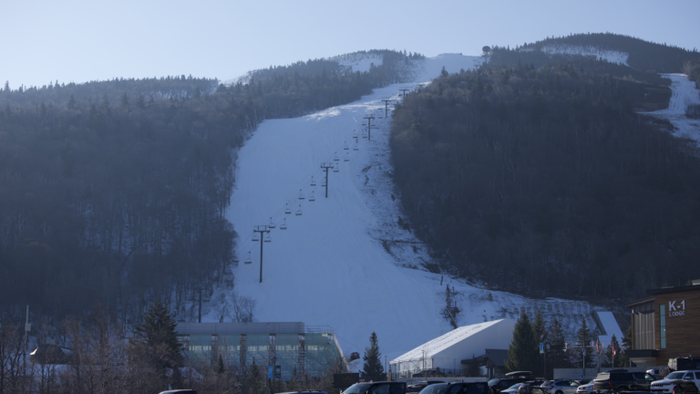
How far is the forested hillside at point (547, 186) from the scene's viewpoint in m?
78.3

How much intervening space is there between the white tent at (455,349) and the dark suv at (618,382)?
20461 mm

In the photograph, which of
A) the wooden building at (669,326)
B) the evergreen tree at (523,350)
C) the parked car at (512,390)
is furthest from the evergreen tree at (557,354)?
the parked car at (512,390)

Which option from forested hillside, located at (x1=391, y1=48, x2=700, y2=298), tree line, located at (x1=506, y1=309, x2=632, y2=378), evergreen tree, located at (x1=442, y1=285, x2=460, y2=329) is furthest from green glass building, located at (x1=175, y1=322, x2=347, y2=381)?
forested hillside, located at (x1=391, y1=48, x2=700, y2=298)

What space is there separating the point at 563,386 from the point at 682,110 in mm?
121499

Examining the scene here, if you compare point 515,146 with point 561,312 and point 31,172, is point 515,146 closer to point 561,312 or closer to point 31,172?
point 561,312

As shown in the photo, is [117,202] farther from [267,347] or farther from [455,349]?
[455,349]

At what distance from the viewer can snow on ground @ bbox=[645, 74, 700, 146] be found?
117750 millimetres

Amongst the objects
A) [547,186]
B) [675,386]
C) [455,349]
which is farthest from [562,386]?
[547,186]

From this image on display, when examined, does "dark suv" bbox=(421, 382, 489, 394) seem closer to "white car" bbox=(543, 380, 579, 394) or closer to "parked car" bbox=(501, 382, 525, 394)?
"parked car" bbox=(501, 382, 525, 394)

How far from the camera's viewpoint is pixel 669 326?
35438 millimetres

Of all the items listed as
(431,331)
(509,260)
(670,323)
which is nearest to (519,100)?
(509,260)

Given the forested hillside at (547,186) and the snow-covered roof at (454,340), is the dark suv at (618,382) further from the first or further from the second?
the forested hillside at (547,186)

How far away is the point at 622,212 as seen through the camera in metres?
90.5

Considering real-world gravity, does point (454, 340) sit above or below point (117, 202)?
below
